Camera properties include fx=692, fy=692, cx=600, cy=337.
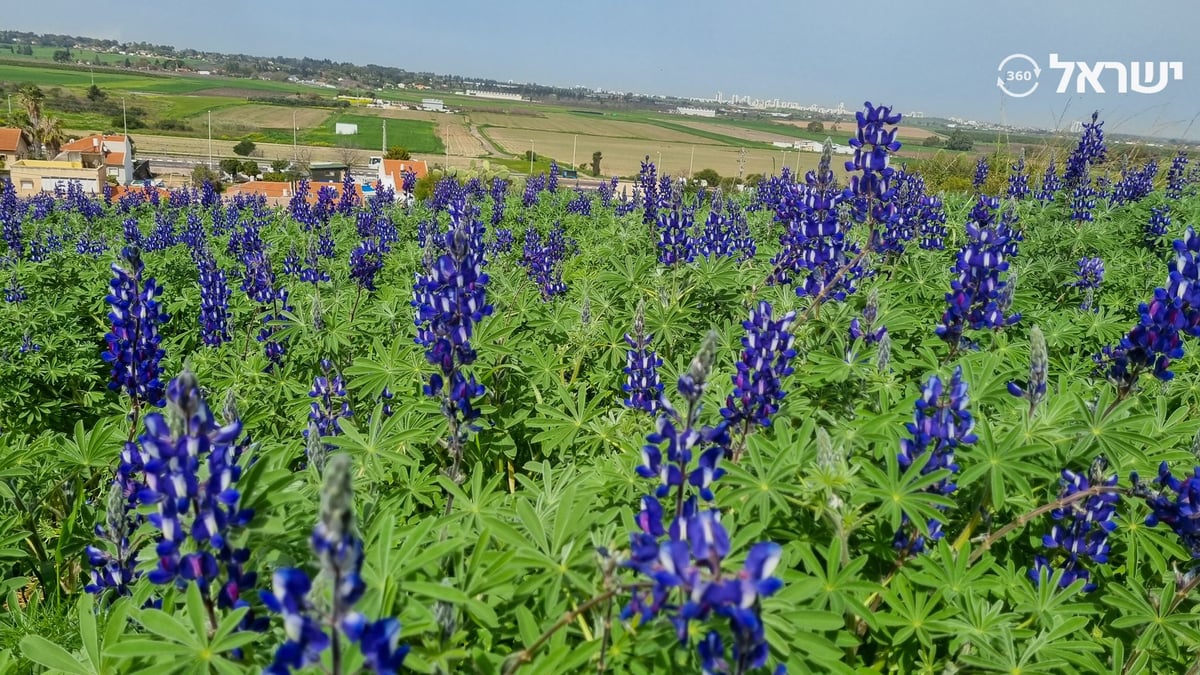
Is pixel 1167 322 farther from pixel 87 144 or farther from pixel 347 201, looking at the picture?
pixel 87 144

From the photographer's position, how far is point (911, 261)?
17.5 feet

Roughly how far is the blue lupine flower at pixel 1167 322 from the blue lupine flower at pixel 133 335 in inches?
157

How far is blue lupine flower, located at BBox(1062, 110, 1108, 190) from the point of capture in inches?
287

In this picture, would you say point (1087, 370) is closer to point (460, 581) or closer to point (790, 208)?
point (790, 208)

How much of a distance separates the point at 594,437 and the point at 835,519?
1.31 m

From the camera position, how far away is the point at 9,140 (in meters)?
47.6

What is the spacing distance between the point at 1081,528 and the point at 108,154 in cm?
5748

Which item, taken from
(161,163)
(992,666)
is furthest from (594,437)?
(161,163)

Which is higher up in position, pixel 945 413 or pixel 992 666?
pixel 945 413

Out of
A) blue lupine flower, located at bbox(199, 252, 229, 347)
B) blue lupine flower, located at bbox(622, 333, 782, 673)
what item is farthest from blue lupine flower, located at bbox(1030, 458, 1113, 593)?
blue lupine flower, located at bbox(199, 252, 229, 347)

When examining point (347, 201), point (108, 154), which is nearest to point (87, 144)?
point (108, 154)

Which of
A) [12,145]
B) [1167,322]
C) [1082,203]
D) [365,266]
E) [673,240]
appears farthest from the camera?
[12,145]

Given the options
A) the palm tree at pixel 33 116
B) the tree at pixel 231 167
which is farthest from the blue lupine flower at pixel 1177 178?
the palm tree at pixel 33 116

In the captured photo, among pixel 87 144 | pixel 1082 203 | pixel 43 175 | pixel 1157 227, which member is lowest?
pixel 43 175
